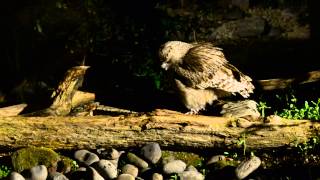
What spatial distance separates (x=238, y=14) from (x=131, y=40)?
377 cm

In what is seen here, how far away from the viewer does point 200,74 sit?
6.74 metres

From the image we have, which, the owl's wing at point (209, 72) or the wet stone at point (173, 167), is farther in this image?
the owl's wing at point (209, 72)

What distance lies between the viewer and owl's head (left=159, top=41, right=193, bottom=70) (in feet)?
22.0

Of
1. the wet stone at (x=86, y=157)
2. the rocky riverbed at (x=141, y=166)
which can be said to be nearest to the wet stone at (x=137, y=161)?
the rocky riverbed at (x=141, y=166)

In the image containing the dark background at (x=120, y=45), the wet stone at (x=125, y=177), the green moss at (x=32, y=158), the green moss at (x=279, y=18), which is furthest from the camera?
the green moss at (x=279, y=18)

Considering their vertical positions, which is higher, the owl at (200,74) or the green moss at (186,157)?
the owl at (200,74)

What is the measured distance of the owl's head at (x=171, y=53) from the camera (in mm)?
6715

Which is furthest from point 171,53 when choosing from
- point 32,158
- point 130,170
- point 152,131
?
point 32,158

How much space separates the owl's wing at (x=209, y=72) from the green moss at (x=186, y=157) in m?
0.80

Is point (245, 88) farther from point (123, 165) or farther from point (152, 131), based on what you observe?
point (123, 165)

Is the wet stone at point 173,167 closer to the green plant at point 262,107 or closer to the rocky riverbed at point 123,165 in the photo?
the rocky riverbed at point 123,165

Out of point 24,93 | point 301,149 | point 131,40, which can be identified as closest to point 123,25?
point 131,40

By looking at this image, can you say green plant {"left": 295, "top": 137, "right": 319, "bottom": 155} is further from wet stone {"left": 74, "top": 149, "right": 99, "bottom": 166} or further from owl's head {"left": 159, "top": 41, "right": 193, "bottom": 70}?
wet stone {"left": 74, "top": 149, "right": 99, "bottom": 166}

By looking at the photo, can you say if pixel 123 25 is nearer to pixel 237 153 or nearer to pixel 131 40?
pixel 131 40
